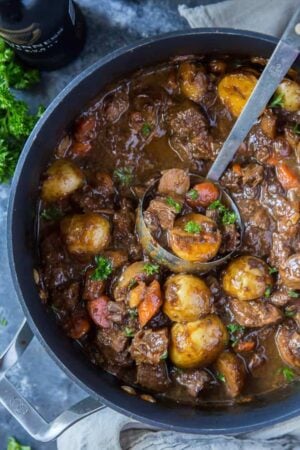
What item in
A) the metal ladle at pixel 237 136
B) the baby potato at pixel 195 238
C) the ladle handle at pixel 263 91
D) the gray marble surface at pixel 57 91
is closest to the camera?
the ladle handle at pixel 263 91

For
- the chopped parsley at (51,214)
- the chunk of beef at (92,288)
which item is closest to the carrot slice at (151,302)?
the chunk of beef at (92,288)

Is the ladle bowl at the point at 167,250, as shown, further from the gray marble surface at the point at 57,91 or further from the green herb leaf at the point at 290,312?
the gray marble surface at the point at 57,91

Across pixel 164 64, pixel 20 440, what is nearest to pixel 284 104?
pixel 164 64

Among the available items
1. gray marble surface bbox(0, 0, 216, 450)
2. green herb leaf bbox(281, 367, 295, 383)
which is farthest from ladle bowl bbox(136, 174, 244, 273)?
gray marble surface bbox(0, 0, 216, 450)

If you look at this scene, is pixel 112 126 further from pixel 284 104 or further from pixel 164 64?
pixel 284 104

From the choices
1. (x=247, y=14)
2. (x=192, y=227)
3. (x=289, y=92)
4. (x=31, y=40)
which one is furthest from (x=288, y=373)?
(x=31, y=40)

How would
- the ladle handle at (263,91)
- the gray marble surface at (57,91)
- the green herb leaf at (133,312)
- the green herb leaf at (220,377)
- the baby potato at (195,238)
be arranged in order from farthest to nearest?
the gray marble surface at (57,91) → the green herb leaf at (220,377) → the green herb leaf at (133,312) → the baby potato at (195,238) → the ladle handle at (263,91)
